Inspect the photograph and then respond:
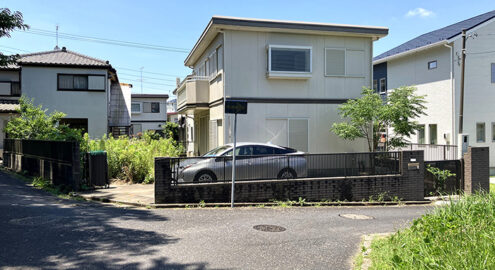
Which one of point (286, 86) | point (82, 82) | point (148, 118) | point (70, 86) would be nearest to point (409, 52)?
point (286, 86)

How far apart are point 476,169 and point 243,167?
8.82 meters

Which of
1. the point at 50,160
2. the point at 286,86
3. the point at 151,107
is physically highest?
the point at 151,107

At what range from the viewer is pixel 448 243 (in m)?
4.74

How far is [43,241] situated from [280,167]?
266 inches

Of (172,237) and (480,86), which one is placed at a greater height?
(480,86)

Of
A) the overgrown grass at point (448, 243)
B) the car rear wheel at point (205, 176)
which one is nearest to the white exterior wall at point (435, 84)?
the car rear wheel at point (205, 176)

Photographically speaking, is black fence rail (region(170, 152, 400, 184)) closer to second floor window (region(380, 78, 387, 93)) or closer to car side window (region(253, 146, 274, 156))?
car side window (region(253, 146, 274, 156))

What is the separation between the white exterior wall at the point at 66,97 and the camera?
2188 centimetres

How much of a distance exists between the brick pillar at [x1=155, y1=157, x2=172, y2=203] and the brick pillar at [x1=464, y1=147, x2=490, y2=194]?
35.0 feet

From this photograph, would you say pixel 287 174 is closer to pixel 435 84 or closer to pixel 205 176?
pixel 205 176

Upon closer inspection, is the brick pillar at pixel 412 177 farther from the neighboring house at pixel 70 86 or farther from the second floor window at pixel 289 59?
the neighboring house at pixel 70 86

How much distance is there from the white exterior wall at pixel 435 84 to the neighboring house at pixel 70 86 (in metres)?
18.5

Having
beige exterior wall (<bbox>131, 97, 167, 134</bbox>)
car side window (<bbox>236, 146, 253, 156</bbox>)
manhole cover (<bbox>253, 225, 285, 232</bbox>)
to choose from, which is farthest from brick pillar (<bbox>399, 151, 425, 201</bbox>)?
beige exterior wall (<bbox>131, 97, 167, 134</bbox>)

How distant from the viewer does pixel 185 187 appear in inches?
402
